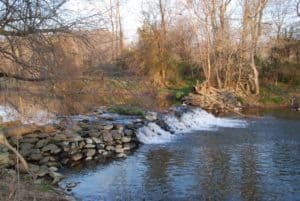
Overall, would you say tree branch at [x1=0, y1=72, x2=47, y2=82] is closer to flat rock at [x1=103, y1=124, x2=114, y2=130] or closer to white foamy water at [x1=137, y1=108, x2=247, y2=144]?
white foamy water at [x1=137, y1=108, x2=247, y2=144]

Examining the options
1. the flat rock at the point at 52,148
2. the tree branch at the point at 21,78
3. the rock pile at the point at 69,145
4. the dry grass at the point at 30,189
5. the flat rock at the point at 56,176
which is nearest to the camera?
the tree branch at the point at 21,78

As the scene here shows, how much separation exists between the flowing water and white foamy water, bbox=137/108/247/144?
0.14 feet

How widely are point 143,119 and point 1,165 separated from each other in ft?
26.3

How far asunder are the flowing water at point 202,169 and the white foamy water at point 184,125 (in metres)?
0.04

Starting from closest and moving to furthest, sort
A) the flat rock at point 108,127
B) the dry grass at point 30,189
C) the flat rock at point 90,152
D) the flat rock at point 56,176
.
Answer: the dry grass at point 30,189, the flat rock at point 56,176, the flat rock at point 90,152, the flat rock at point 108,127

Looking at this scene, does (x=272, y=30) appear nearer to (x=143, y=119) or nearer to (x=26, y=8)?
(x=143, y=119)

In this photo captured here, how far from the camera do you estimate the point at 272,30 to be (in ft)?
87.3

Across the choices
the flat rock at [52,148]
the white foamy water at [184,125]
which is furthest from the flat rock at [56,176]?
the white foamy water at [184,125]

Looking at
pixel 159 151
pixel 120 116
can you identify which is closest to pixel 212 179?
pixel 159 151

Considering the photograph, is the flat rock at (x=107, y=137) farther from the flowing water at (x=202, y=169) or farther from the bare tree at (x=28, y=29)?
the bare tree at (x=28, y=29)

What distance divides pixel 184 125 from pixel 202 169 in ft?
20.4

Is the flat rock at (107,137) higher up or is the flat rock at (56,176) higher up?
the flat rock at (107,137)

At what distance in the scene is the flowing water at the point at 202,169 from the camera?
8.02m

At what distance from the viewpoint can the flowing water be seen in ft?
26.3
